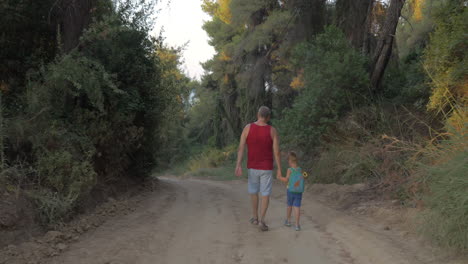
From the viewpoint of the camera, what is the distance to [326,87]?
13859 mm

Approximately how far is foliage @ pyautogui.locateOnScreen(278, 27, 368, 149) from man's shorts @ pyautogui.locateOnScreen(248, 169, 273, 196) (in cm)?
727

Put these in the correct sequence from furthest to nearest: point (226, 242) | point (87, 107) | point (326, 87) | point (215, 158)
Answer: point (215, 158), point (326, 87), point (87, 107), point (226, 242)

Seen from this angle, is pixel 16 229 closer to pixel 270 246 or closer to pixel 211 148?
pixel 270 246

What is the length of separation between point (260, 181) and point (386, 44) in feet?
31.1

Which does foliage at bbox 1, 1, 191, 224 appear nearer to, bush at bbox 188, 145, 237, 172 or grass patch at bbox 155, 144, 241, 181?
grass patch at bbox 155, 144, 241, 181

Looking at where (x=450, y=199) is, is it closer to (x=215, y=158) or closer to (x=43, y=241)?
(x=43, y=241)

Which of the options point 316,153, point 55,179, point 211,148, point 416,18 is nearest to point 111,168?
point 55,179

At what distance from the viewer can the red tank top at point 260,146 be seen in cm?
696

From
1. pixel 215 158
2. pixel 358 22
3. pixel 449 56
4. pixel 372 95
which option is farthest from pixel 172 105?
pixel 215 158

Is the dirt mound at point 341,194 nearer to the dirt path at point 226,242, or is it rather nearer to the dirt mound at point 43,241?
the dirt path at point 226,242

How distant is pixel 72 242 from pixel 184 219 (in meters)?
2.18

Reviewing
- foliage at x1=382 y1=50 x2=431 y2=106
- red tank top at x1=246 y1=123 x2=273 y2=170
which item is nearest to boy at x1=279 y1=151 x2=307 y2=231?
red tank top at x1=246 y1=123 x2=273 y2=170

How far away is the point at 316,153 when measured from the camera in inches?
586

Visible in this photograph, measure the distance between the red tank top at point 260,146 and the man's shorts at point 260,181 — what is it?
9cm
